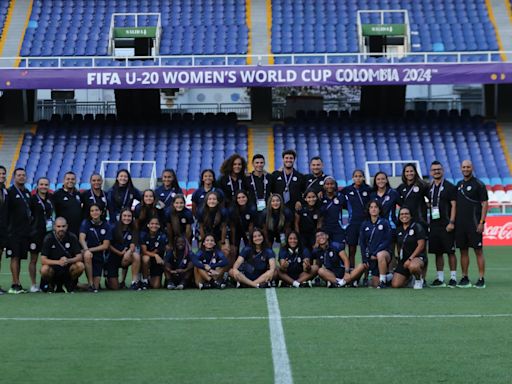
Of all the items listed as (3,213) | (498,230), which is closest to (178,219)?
(3,213)

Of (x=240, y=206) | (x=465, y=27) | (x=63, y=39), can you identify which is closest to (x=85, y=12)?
(x=63, y=39)

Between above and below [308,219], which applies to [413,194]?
above

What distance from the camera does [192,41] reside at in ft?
106

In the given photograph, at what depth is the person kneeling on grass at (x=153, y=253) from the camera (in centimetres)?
1459

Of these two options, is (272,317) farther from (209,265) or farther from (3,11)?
(3,11)

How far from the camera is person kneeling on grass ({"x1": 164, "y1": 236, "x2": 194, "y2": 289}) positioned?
14641 mm

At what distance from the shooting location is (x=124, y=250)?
580 inches

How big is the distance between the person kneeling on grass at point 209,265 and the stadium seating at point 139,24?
17.6m

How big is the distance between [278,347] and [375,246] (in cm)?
573

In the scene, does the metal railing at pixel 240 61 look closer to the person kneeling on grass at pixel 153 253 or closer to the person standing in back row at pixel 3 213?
the person kneeling on grass at pixel 153 253

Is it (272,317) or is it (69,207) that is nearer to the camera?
(272,317)

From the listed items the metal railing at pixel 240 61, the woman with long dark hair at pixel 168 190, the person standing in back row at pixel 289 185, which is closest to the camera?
the woman with long dark hair at pixel 168 190

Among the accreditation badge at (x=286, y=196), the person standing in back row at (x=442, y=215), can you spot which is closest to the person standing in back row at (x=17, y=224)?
the accreditation badge at (x=286, y=196)

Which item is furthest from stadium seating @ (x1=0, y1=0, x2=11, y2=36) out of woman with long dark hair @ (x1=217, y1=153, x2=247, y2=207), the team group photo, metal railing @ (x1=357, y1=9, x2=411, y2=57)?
woman with long dark hair @ (x1=217, y1=153, x2=247, y2=207)
